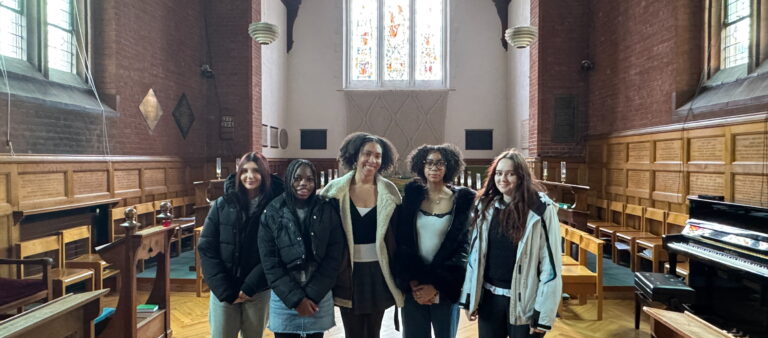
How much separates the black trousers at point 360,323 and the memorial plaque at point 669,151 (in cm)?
437

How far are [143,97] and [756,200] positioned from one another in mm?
6868

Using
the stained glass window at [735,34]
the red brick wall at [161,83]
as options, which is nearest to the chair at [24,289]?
the red brick wall at [161,83]

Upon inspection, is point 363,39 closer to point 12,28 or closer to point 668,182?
point 12,28

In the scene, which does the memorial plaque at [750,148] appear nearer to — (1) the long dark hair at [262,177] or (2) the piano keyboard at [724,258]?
(2) the piano keyboard at [724,258]

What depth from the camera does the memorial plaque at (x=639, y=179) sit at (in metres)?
5.06

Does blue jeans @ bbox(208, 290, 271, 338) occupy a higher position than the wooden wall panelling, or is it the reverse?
the wooden wall panelling

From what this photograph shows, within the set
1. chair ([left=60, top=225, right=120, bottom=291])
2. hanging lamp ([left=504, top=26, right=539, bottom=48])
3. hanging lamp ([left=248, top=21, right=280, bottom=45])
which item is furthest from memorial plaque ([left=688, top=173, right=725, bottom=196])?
chair ([left=60, top=225, right=120, bottom=291])

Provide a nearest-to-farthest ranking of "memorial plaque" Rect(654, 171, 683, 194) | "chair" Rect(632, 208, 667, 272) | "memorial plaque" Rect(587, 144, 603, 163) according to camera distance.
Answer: "chair" Rect(632, 208, 667, 272)
"memorial plaque" Rect(654, 171, 683, 194)
"memorial plaque" Rect(587, 144, 603, 163)

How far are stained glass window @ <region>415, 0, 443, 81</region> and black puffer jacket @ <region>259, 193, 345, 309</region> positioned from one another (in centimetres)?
792

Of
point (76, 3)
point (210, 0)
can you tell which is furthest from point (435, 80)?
point (76, 3)

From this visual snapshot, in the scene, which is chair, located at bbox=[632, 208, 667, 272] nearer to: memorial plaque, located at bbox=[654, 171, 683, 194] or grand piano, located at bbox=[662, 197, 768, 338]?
memorial plaque, located at bbox=[654, 171, 683, 194]

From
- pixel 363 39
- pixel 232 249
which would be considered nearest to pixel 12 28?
pixel 232 249

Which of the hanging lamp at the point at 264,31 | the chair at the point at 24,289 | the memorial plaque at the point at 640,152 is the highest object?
the hanging lamp at the point at 264,31

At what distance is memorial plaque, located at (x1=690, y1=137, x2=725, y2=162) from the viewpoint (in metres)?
3.99
